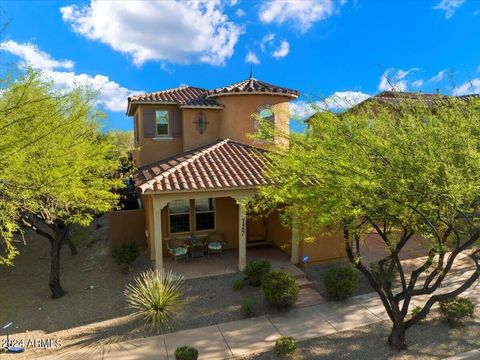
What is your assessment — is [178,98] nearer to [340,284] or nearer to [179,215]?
[179,215]

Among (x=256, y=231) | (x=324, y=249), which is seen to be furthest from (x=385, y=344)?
(x=256, y=231)

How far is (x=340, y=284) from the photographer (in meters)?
9.70

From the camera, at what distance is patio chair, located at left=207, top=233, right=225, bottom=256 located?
1341 cm

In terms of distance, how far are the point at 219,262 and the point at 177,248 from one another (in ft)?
5.97

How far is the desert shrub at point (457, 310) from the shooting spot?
27.6 feet

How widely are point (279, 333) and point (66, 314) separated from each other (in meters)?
6.39

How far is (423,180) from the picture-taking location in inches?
226

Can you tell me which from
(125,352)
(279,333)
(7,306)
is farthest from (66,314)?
(279,333)

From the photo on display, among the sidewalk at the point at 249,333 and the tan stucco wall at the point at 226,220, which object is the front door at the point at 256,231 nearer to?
the tan stucco wall at the point at 226,220

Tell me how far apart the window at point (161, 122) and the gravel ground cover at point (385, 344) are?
12.2 m

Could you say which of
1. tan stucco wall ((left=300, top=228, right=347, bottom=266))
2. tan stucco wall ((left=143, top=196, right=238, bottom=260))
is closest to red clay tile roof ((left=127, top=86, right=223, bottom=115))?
tan stucco wall ((left=143, top=196, right=238, bottom=260))

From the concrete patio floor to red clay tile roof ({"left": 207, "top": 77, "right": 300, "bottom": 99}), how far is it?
758 centimetres

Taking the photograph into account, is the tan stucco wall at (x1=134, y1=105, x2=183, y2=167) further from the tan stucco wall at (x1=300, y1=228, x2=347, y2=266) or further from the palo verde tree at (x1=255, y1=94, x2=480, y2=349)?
the palo verde tree at (x1=255, y1=94, x2=480, y2=349)

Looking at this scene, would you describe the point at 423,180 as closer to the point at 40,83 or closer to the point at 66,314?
the point at 66,314
